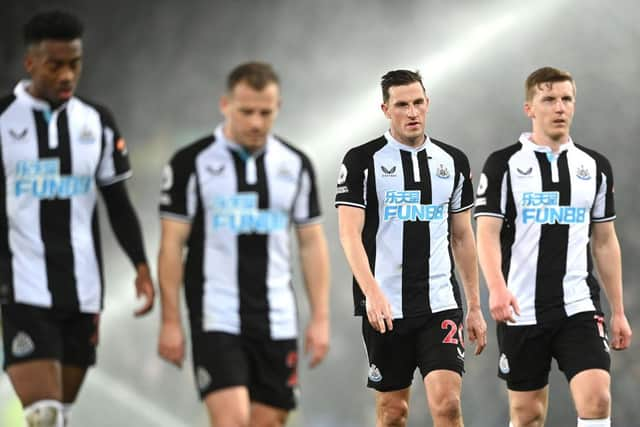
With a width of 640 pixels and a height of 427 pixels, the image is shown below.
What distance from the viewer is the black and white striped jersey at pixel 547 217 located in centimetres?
578

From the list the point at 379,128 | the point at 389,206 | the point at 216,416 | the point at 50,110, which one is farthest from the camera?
the point at 379,128

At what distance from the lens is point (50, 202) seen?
4.76 meters

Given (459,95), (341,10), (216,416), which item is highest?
(341,10)

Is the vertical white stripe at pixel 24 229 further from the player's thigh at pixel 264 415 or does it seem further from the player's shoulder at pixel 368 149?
the player's shoulder at pixel 368 149

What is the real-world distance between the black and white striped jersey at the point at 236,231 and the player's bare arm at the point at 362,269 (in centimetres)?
63

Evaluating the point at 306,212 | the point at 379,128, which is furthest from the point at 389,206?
the point at 379,128

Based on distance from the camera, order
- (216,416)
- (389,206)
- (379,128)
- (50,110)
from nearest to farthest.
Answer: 1. (216,416)
2. (50,110)
3. (389,206)
4. (379,128)

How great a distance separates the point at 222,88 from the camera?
8.30 m

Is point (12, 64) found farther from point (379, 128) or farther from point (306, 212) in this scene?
point (306, 212)

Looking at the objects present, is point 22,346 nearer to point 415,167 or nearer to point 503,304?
point 415,167

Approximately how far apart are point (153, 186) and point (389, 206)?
323 centimetres

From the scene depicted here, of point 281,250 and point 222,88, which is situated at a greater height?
point 222,88

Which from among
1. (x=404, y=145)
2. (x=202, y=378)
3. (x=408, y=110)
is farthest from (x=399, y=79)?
(x=202, y=378)

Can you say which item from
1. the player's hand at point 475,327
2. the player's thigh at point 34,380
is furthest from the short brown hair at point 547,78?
the player's thigh at point 34,380
